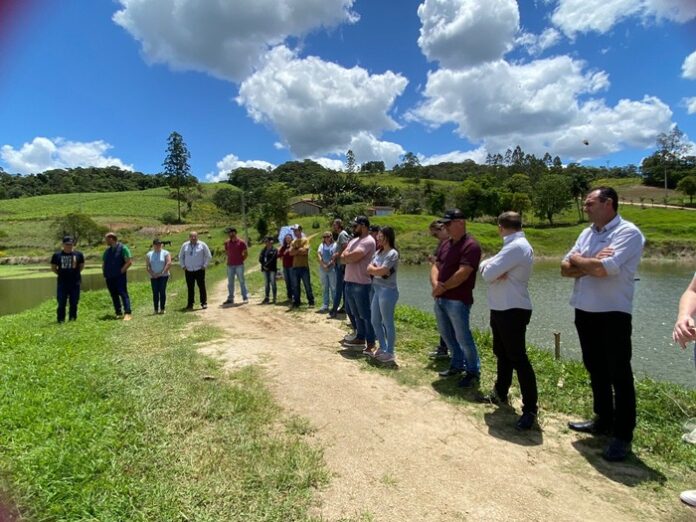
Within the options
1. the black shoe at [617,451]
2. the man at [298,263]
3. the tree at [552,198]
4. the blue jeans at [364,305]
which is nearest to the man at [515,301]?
the black shoe at [617,451]

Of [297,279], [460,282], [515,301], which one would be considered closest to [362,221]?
[460,282]

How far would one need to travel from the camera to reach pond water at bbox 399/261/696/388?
9.44 metres

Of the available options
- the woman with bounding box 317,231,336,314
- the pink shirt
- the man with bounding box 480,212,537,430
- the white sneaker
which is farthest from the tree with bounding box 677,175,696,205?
the white sneaker

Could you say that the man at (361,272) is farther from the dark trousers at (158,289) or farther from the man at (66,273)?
the man at (66,273)

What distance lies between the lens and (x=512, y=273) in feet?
13.5

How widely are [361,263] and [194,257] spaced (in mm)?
5610

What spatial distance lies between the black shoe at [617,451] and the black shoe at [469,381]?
62.7 inches

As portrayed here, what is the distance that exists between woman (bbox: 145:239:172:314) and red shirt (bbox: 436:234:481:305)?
725 centimetres

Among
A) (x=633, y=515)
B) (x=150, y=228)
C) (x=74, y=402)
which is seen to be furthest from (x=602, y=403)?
(x=150, y=228)

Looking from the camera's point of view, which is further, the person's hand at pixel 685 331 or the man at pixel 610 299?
the man at pixel 610 299

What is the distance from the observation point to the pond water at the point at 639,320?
372 inches

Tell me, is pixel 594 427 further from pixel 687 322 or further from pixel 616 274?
pixel 687 322

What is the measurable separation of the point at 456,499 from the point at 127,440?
2474mm

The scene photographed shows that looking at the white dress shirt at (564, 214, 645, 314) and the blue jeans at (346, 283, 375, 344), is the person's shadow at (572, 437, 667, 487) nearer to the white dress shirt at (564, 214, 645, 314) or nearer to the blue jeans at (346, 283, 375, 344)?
the white dress shirt at (564, 214, 645, 314)
